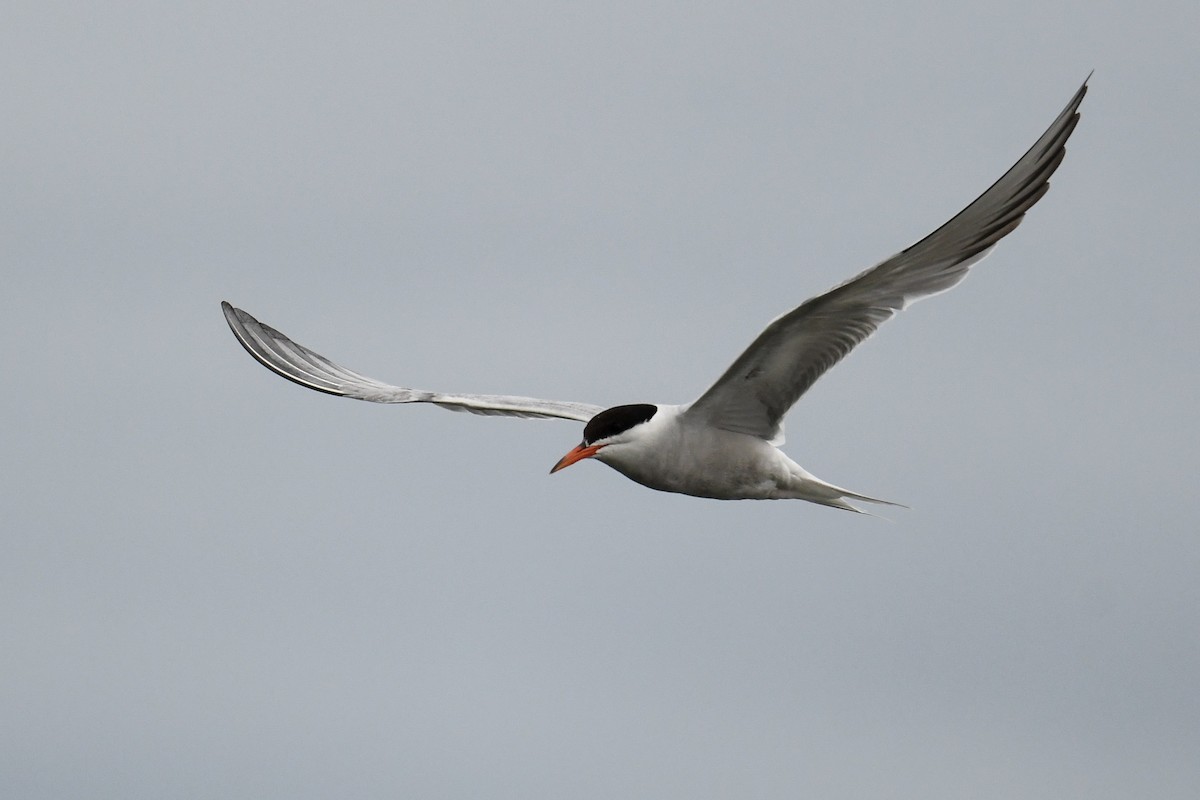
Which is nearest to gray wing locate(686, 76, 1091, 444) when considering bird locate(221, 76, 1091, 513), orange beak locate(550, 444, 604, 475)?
bird locate(221, 76, 1091, 513)

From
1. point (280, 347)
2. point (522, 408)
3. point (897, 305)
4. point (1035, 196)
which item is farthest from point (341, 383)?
point (1035, 196)

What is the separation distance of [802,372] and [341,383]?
17.6 feet

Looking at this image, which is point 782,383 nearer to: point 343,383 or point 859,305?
point 859,305

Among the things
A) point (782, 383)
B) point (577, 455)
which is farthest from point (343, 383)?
point (782, 383)

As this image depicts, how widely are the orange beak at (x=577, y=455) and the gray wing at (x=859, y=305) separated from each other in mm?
836

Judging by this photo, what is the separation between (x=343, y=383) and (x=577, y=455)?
14.7 feet

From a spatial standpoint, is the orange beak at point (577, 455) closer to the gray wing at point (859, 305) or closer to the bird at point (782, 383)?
the bird at point (782, 383)

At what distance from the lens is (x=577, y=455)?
46.1ft

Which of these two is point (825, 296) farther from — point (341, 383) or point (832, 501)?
point (341, 383)

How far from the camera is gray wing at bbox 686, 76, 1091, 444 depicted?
1264cm

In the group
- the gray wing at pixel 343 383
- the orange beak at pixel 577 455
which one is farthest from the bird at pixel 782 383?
the gray wing at pixel 343 383

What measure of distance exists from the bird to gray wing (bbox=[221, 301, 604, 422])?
5.93 ft

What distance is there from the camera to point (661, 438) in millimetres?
14219

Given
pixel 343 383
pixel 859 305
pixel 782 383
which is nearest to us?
pixel 859 305
